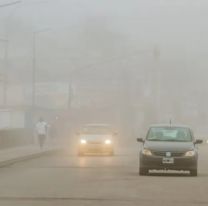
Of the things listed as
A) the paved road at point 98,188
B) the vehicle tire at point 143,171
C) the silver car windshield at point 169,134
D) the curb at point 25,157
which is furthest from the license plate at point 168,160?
the curb at point 25,157

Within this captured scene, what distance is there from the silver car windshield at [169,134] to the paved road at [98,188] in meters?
1.11

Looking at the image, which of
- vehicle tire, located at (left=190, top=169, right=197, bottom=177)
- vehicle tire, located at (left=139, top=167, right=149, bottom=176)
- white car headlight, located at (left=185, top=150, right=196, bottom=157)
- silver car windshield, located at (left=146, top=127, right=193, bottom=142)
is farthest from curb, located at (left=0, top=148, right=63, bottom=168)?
white car headlight, located at (left=185, top=150, right=196, bottom=157)

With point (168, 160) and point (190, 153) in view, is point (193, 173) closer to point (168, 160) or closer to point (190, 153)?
point (190, 153)

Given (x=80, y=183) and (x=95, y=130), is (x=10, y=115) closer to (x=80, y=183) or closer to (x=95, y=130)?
(x=95, y=130)

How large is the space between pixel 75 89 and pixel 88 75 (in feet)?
11.1

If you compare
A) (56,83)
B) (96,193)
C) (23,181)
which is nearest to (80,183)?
(23,181)

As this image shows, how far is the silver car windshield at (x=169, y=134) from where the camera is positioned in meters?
26.2

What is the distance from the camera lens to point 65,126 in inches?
2835

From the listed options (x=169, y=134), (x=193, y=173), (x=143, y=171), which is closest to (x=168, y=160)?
(x=143, y=171)

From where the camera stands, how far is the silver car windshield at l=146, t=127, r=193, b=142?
2617cm

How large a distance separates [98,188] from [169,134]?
6641mm

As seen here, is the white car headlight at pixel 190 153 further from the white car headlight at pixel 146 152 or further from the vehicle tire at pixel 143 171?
the vehicle tire at pixel 143 171

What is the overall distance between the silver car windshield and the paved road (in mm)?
1108

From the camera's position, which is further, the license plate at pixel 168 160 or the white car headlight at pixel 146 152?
the white car headlight at pixel 146 152
